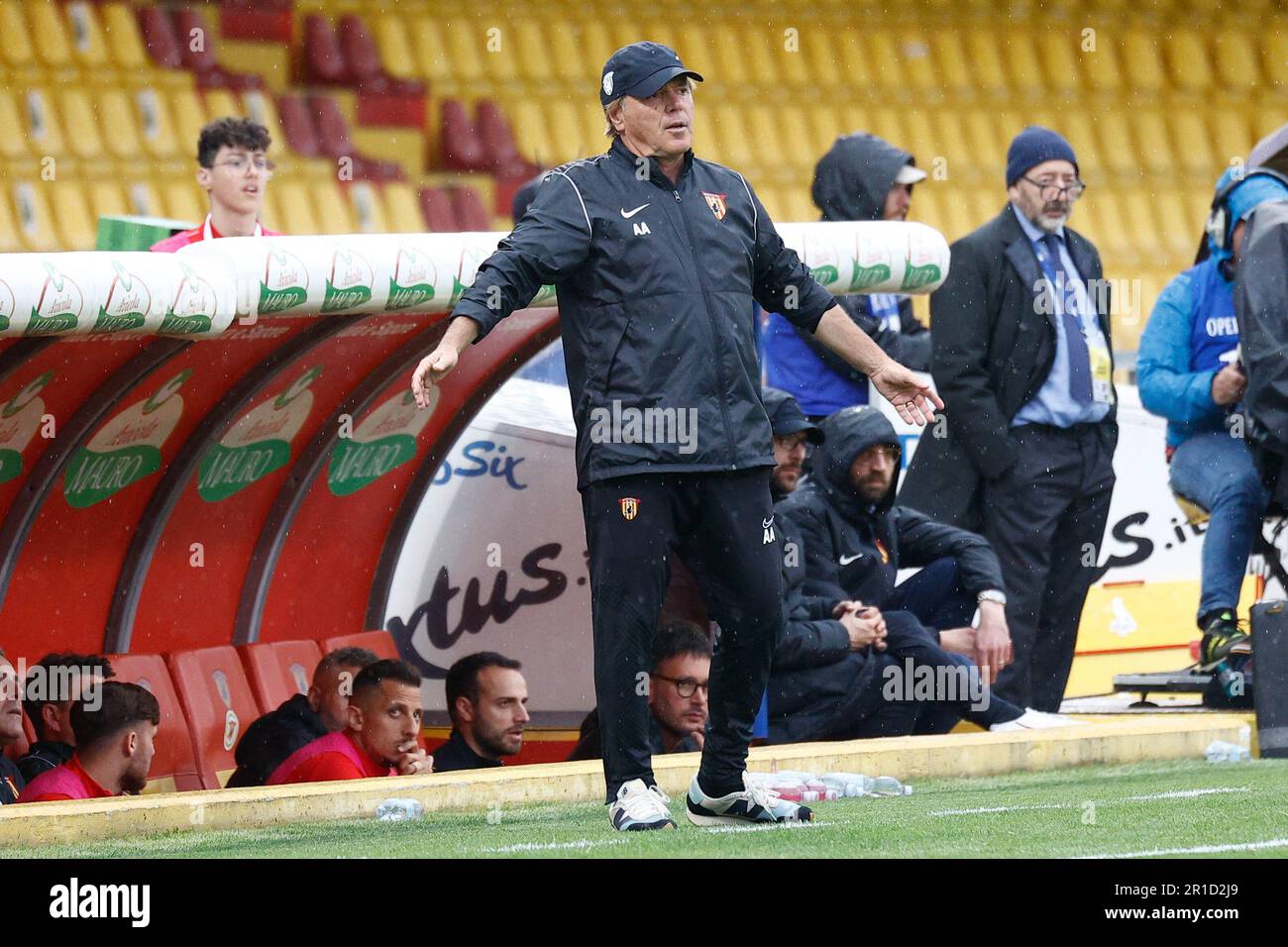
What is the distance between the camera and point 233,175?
8.86 meters

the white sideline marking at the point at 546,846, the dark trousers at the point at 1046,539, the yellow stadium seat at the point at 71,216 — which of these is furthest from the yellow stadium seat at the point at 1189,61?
the white sideline marking at the point at 546,846

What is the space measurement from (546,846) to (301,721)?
2.47 meters

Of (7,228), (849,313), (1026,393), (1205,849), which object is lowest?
(1205,849)

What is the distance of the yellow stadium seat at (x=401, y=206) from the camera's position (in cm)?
1625

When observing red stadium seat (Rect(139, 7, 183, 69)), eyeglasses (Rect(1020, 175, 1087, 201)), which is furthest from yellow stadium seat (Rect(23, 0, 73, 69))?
eyeglasses (Rect(1020, 175, 1087, 201))

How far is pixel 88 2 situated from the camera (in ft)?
51.3

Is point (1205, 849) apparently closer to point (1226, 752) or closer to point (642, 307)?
point (642, 307)

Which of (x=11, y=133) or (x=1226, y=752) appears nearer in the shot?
(x=1226, y=752)

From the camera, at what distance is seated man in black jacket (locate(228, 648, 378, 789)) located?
26.6 feet

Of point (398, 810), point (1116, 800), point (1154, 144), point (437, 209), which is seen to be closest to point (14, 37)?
point (437, 209)

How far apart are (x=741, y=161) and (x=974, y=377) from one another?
878 centimetres

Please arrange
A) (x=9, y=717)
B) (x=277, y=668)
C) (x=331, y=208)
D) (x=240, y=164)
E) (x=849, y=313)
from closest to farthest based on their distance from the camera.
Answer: (x=9, y=717) → (x=277, y=668) → (x=240, y=164) → (x=849, y=313) → (x=331, y=208)
